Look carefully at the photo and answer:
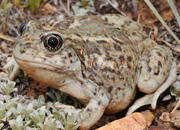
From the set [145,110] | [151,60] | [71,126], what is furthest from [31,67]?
[145,110]

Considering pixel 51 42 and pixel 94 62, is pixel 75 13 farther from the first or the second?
pixel 51 42

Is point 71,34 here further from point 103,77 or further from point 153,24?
point 153,24

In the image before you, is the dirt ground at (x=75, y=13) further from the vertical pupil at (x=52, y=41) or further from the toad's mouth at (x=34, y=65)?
the vertical pupil at (x=52, y=41)

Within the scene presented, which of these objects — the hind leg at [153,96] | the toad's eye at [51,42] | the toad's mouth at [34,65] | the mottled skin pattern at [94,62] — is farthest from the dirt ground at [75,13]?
the toad's eye at [51,42]

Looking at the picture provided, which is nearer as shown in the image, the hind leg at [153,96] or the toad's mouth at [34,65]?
the toad's mouth at [34,65]

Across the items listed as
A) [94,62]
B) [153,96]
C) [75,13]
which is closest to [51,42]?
[94,62]

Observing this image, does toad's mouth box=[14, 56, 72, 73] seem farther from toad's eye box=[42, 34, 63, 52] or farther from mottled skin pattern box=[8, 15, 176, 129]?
toad's eye box=[42, 34, 63, 52]

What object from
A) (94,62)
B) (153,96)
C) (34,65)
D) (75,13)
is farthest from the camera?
(75,13)

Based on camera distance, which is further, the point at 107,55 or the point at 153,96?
the point at 153,96
